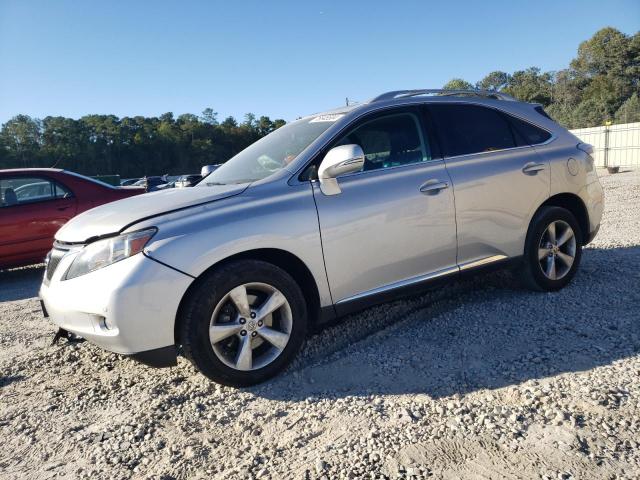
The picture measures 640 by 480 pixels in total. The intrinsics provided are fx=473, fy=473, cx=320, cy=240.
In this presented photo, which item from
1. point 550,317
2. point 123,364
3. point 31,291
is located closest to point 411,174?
point 550,317

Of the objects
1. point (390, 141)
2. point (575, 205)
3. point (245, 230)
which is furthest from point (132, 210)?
point (575, 205)

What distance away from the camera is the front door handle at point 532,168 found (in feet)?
13.1

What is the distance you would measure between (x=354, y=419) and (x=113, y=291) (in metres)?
1.45

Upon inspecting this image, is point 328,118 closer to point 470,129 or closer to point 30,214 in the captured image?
point 470,129

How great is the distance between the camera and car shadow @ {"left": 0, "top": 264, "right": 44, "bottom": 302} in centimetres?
573

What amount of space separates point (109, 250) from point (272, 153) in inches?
58.8

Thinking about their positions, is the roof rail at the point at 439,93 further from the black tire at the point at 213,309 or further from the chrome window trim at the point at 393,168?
the black tire at the point at 213,309

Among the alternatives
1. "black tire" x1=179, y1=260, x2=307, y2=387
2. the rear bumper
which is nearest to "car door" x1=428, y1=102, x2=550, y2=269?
"black tire" x1=179, y1=260, x2=307, y2=387

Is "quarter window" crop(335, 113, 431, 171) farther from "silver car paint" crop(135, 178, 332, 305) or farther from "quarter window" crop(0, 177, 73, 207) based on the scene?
"quarter window" crop(0, 177, 73, 207)

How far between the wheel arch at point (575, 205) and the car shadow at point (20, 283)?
577 cm

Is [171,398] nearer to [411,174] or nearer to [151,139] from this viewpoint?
[411,174]

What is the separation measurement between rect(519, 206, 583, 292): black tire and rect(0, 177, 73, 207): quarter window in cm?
613

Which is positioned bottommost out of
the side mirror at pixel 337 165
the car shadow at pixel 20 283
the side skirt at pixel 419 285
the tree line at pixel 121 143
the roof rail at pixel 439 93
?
the car shadow at pixel 20 283

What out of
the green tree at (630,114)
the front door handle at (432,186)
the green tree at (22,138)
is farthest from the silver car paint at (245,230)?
the green tree at (22,138)
